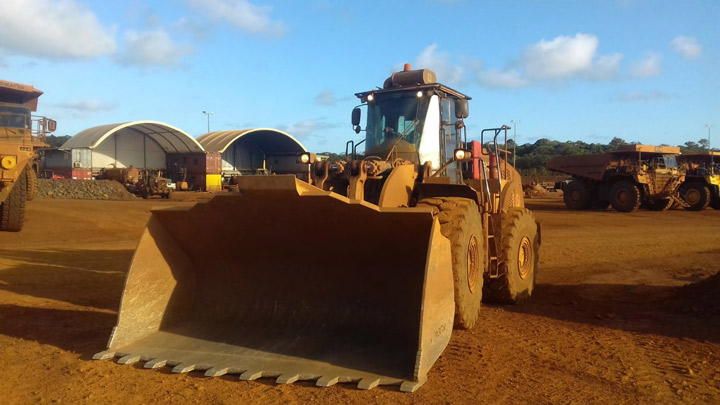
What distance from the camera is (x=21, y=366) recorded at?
15.1 ft

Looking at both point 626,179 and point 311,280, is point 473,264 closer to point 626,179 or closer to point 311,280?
point 311,280

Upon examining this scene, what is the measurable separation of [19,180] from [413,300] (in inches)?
455

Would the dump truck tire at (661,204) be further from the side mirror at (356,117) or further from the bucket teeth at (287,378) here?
the bucket teeth at (287,378)

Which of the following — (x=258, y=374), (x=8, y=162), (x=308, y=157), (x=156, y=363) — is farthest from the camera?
(x=8, y=162)

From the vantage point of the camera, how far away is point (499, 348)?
509cm

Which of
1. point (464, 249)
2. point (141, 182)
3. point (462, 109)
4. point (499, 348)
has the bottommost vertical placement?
point (499, 348)

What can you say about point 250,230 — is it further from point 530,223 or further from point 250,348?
point 530,223

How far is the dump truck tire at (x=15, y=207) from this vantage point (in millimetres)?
13094

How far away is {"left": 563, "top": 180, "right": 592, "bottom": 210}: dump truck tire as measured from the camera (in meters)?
27.3

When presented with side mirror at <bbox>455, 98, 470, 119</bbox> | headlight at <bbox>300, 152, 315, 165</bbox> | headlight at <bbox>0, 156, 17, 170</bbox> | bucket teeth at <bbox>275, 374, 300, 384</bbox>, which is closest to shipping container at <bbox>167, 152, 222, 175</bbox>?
headlight at <bbox>0, 156, 17, 170</bbox>

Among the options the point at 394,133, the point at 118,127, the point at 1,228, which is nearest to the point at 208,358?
the point at 394,133

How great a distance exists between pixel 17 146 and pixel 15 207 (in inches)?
69.6

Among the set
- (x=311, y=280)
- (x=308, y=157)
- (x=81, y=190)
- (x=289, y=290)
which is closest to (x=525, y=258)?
(x=308, y=157)

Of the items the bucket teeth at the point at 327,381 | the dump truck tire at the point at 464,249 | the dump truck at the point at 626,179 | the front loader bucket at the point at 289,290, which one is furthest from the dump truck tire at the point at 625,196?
the bucket teeth at the point at 327,381
